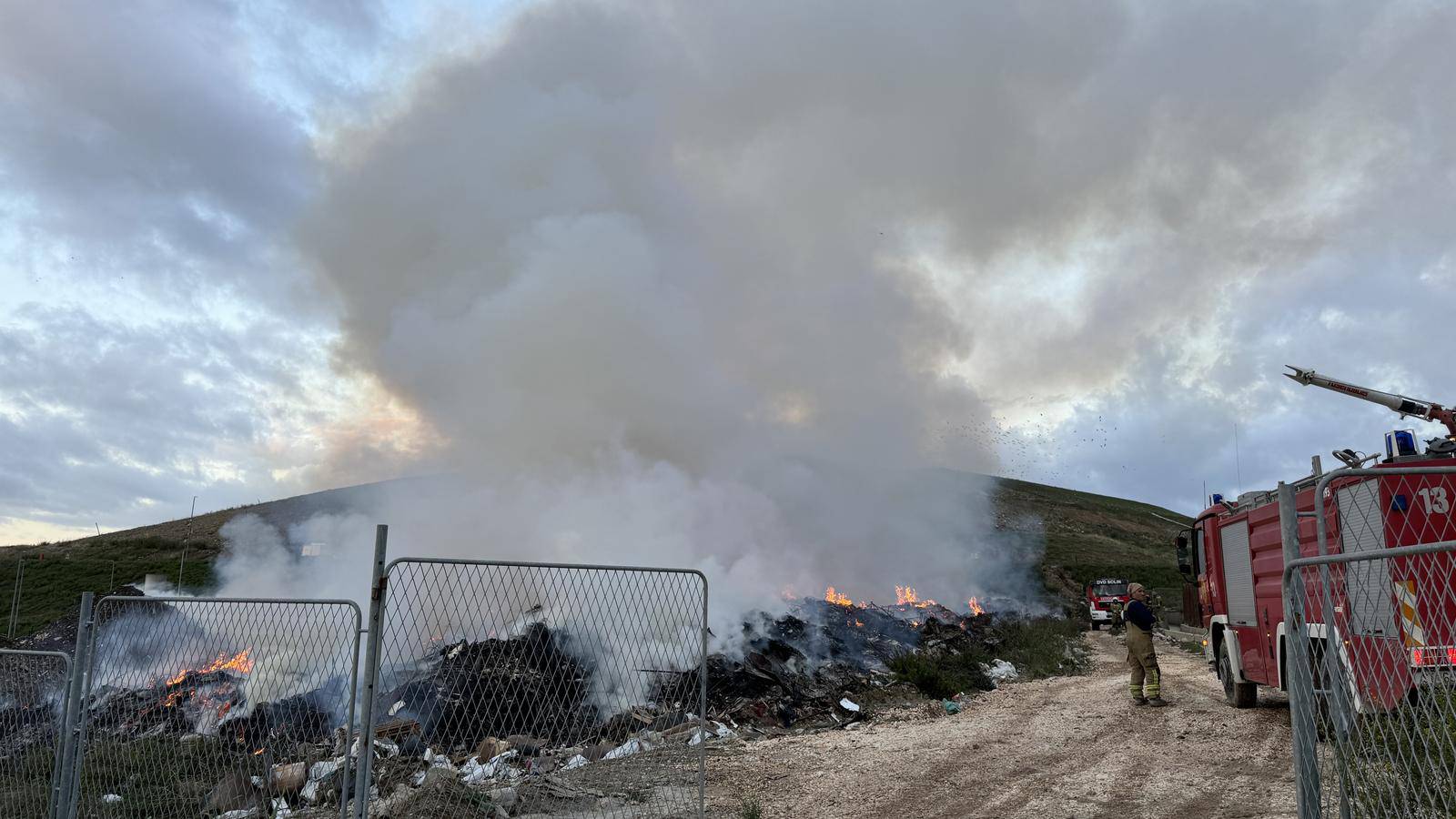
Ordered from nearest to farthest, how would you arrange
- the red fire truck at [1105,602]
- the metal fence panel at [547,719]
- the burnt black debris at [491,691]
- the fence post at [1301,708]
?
the fence post at [1301,708] → the metal fence panel at [547,719] → the burnt black debris at [491,691] → the red fire truck at [1105,602]

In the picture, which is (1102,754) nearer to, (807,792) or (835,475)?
(807,792)

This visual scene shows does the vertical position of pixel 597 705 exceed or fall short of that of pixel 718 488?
it falls short

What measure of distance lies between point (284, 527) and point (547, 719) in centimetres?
3866

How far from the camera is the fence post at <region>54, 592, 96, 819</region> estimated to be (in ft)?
19.0

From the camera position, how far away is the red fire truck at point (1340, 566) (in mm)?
4109

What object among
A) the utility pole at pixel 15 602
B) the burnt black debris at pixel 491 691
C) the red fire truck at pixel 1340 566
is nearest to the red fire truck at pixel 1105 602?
the red fire truck at pixel 1340 566

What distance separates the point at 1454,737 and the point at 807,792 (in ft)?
18.5

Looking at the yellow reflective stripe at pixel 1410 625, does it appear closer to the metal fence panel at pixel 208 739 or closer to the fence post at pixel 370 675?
the fence post at pixel 370 675

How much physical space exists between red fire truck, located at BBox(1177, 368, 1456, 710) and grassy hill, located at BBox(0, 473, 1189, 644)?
76.8 feet

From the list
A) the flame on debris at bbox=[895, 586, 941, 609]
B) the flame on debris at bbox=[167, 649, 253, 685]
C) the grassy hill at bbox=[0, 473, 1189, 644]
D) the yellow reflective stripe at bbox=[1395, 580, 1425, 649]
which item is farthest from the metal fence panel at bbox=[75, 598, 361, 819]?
the flame on debris at bbox=[895, 586, 941, 609]

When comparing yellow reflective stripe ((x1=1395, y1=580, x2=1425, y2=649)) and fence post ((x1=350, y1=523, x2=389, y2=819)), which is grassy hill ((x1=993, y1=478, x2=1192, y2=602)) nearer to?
yellow reflective stripe ((x1=1395, y1=580, x2=1425, y2=649))

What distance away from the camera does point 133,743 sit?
27.0 feet

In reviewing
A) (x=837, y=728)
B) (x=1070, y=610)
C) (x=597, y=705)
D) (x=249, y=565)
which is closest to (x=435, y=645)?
(x=597, y=705)

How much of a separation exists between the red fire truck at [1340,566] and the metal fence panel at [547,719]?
405 cm
